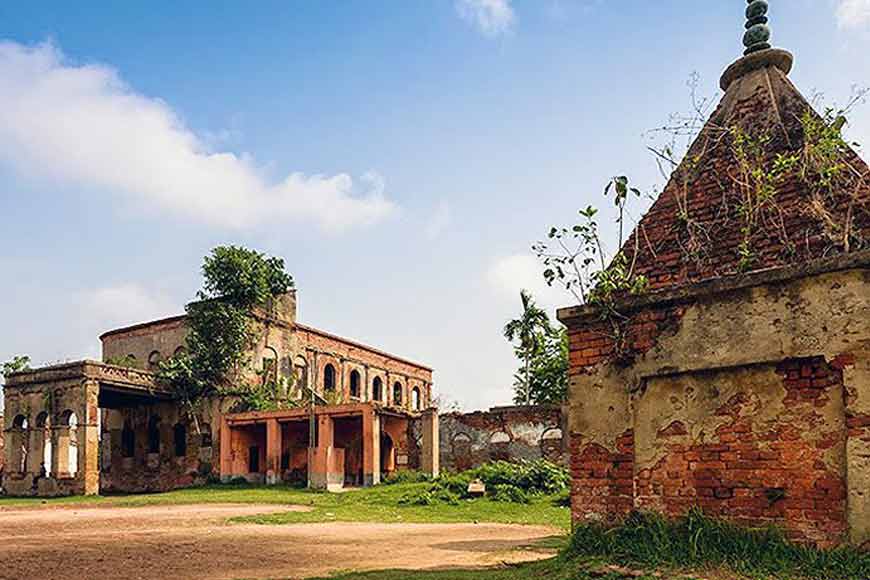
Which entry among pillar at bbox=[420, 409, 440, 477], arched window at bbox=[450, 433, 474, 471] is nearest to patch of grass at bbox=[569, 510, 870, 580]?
pillar at bbox=[420, 409, 440, 477]

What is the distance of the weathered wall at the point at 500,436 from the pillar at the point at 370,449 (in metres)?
3.55

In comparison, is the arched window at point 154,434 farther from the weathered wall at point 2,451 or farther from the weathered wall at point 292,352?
the weathered wall at point 2,451

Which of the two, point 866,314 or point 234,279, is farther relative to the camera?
point 234,279

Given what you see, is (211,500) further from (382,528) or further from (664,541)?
(664,541)

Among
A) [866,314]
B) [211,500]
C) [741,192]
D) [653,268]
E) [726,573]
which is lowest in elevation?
[211,500]

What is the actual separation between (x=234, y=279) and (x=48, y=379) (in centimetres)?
806

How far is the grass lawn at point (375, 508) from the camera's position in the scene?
15.4 meters

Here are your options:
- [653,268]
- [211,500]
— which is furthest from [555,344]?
[653,268]

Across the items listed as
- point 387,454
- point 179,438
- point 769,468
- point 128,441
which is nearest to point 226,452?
point 179,438

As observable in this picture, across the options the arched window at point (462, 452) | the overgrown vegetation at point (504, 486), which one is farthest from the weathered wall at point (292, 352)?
the overgrown vegetation at point (504, 486)

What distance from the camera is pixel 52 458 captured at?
95.3 ft

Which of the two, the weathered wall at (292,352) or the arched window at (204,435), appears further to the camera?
the weathered wall at (292,352)

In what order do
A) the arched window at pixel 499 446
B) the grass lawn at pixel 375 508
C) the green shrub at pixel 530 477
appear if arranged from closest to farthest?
the grass lawn at pixel 375 508, the green shrub at pixel 530 477, the arched window at pixel 499 446

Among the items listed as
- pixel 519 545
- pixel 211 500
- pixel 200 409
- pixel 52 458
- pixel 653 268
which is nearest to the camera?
pixel 653 268
